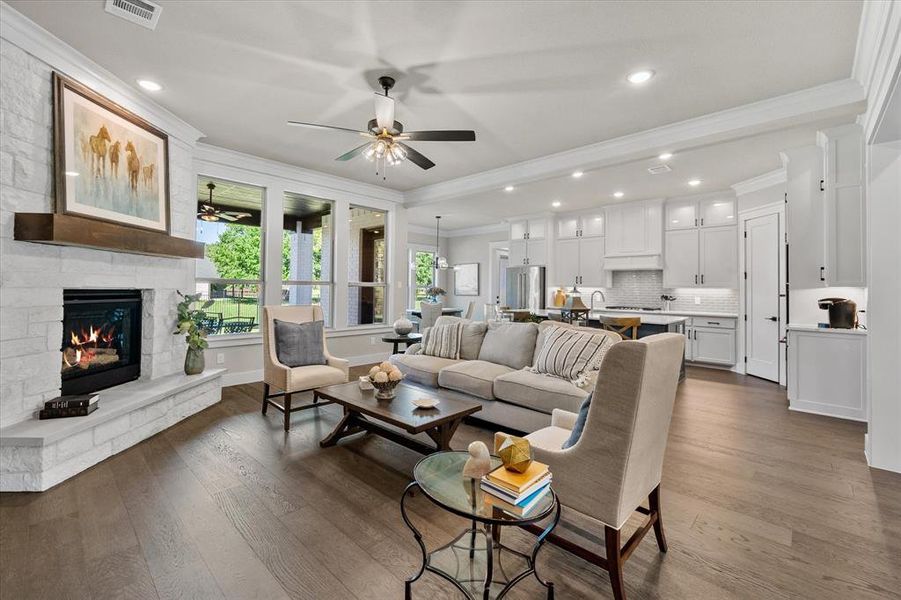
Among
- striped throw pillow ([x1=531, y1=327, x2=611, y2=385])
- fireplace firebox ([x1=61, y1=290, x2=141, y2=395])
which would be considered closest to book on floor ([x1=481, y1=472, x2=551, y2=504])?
striped throw pillow ([x1=531, y1=327, x2=611, y2=385])

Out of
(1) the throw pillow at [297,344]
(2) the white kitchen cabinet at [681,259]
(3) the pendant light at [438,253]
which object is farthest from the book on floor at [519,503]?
(3) the pendant light at [438,253]

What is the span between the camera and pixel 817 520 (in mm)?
2133

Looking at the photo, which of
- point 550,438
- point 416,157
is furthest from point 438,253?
point 550,438

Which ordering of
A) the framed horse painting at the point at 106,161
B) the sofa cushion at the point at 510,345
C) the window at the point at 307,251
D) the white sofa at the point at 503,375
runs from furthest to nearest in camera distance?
the window at the point at 307,251, the sofa cushion at the point at 510,345, the white sofa at the point at 503,375, the framed horse painting at the point at 106,161

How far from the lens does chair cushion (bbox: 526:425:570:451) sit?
1867 millimetres

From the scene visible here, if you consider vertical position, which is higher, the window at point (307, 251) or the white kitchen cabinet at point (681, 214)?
the white kitchen cabinet at point (681, 214)

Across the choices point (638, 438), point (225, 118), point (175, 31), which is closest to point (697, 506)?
point (638, 438)

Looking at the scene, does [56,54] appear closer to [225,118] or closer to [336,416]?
[225,118]

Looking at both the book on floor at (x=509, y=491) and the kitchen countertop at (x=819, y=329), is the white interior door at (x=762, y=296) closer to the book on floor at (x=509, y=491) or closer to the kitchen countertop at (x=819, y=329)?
the kitchen countertop at (x=819, y=329)

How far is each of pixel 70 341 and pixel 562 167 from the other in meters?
4.89

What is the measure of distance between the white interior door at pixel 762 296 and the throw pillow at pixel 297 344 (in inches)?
224

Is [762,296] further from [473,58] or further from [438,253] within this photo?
[438,253]

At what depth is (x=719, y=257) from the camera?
6.18m

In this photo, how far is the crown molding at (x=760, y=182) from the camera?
5066mm
